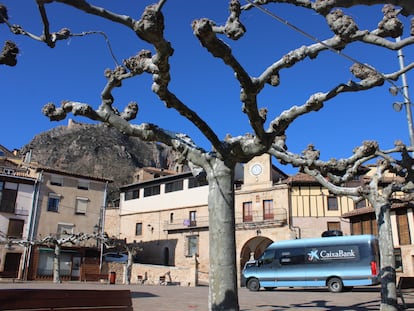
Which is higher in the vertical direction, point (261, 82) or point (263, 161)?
point (263, 161)

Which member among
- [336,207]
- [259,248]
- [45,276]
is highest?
[336,207]

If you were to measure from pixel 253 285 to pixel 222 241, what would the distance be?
16579 mm

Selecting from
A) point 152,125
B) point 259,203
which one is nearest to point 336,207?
point 259,203

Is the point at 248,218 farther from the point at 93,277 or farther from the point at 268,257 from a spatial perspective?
the point at 268,257

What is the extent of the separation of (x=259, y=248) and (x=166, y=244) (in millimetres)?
9479

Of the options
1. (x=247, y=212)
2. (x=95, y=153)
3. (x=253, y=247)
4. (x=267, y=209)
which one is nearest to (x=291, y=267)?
(x=267, y=209)

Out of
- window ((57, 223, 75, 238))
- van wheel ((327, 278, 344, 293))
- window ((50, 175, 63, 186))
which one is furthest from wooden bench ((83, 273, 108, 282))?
van wheel ((327, 278, 344, 293))

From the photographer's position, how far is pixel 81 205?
39969 millimetres

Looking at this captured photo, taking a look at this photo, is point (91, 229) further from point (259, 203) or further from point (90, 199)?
point (259, 203)

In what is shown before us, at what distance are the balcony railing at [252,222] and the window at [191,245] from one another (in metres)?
0.84

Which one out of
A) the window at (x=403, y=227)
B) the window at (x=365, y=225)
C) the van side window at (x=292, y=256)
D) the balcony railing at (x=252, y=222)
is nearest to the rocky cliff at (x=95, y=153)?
the balcony railing at (x=252, y=222)

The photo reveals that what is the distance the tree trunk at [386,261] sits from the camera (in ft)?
31.6

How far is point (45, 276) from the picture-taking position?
35.2 m

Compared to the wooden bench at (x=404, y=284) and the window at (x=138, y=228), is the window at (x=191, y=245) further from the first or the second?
the wooden bench at (x=404, y=284)
